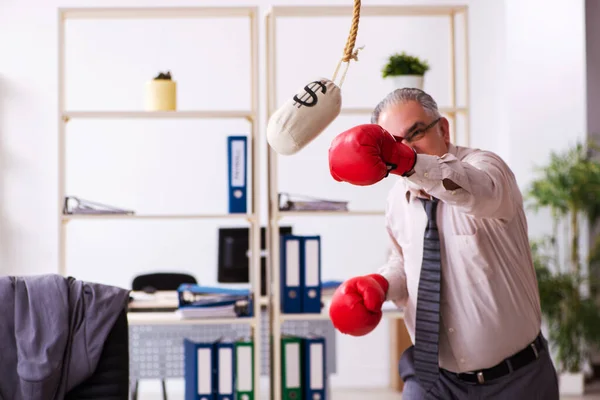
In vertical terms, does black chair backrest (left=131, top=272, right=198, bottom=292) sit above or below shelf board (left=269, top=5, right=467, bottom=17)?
below

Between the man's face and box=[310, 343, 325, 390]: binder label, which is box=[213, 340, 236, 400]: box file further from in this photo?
the man's face

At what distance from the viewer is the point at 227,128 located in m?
5.50

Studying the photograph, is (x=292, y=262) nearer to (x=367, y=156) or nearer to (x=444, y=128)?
(x=444, y=128)

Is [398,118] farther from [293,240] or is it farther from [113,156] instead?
[113,156]

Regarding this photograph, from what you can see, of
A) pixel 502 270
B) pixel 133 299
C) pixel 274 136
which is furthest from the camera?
pixel 133 299

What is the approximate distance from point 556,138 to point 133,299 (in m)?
3.15

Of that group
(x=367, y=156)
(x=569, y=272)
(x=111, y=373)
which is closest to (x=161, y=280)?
(x=569, y=272)

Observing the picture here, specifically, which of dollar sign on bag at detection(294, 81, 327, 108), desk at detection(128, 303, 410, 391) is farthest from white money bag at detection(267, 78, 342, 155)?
desk at detection(128, 303, 410, 391)

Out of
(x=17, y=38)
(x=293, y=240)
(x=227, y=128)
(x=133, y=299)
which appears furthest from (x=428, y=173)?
(x=17, y=38)

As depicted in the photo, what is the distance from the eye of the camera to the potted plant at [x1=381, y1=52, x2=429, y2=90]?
11.0ft

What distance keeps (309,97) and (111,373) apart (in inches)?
40.7

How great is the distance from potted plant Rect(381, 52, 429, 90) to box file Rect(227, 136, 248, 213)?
0.68 meters

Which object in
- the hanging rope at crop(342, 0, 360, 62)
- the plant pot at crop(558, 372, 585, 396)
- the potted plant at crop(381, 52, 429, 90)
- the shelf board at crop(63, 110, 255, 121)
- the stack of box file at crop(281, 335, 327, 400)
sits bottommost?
the plant pot at crop(558, 372, 585, 396)

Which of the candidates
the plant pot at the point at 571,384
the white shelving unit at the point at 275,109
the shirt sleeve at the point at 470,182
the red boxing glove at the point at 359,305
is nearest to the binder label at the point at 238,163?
the white shelving unit at the point at 275,109
